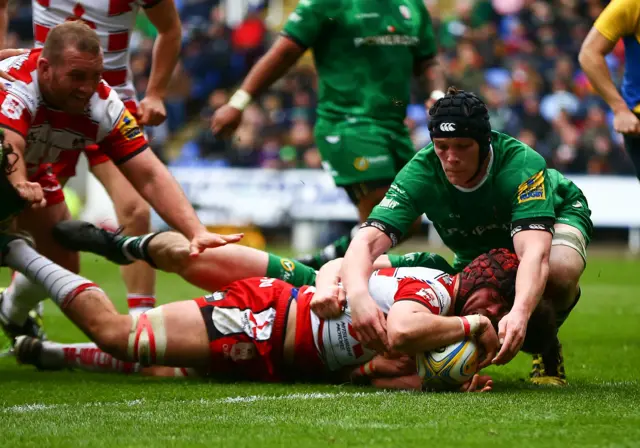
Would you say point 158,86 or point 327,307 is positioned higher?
point 158,86

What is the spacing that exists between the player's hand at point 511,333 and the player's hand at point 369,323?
489mm

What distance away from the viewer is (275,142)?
60.5ft

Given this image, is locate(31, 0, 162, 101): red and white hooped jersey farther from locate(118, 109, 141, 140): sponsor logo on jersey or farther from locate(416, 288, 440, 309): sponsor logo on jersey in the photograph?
locate(416, 288, 440, 309): sponsor logo on jersey

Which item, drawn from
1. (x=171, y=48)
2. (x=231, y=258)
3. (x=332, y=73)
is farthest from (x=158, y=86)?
(x=231, y=258)

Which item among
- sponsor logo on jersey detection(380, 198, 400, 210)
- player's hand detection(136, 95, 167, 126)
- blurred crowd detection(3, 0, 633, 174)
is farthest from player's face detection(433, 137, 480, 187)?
blurred crowd detection(3, 0, 633, 174)

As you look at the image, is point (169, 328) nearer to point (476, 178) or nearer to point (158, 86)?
point (476, 178)

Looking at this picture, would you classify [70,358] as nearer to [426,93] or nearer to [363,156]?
[363,156]

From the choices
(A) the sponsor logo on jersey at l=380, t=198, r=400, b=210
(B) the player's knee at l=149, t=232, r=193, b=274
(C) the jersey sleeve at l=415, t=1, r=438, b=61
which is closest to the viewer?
(A) the sponsor logo on jersey at l=380, t=198, r=400, b=210

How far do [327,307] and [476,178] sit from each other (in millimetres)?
860

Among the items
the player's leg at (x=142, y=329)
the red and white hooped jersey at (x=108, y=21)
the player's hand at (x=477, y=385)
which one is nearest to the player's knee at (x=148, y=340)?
the player's leg at (x=142, y=329)

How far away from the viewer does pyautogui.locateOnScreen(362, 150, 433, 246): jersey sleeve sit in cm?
470

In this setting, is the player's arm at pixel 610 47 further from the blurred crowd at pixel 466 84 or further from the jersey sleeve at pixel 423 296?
the blurred crowd at pixel 466 84

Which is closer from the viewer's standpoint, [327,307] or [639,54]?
[327,307]

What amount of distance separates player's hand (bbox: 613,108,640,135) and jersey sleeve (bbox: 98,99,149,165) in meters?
2.78
